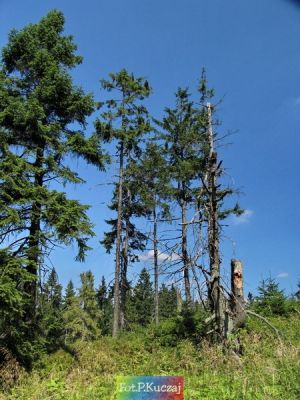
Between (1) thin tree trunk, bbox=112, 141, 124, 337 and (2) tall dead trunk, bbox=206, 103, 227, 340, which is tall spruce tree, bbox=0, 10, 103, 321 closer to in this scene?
(2) tall dead trunk, bbox=206, 103, 227, 340

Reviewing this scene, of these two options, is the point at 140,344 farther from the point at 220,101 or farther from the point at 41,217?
the point at 220,101

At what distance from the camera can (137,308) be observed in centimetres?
7544

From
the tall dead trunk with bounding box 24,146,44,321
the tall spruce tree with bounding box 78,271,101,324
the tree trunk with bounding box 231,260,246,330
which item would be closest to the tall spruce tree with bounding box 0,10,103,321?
the tall dead trunk with bounding box 24,146,44,321

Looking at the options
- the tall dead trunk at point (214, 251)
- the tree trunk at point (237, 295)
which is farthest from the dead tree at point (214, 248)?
the tree trunk at point (237, 295)

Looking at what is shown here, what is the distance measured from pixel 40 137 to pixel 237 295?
9.34 metres

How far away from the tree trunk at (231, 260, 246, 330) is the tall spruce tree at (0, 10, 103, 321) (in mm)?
5514

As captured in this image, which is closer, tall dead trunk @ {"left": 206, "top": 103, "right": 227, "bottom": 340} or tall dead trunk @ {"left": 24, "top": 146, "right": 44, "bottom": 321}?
tall dead trunk @ {"left": 206, "top": 103, "right": 227, "bottom": 340}

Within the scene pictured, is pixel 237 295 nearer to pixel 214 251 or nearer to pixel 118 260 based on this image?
pixel 214 251

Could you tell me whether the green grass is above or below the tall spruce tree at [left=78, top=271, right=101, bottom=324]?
below

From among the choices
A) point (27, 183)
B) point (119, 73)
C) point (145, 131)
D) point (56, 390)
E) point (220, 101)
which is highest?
point (119, 73)

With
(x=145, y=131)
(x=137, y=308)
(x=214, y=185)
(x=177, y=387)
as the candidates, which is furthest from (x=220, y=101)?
(x=137, y=308)

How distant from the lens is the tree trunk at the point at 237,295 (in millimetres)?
11625

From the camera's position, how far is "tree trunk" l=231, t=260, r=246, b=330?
458 inches

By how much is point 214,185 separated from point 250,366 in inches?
271
